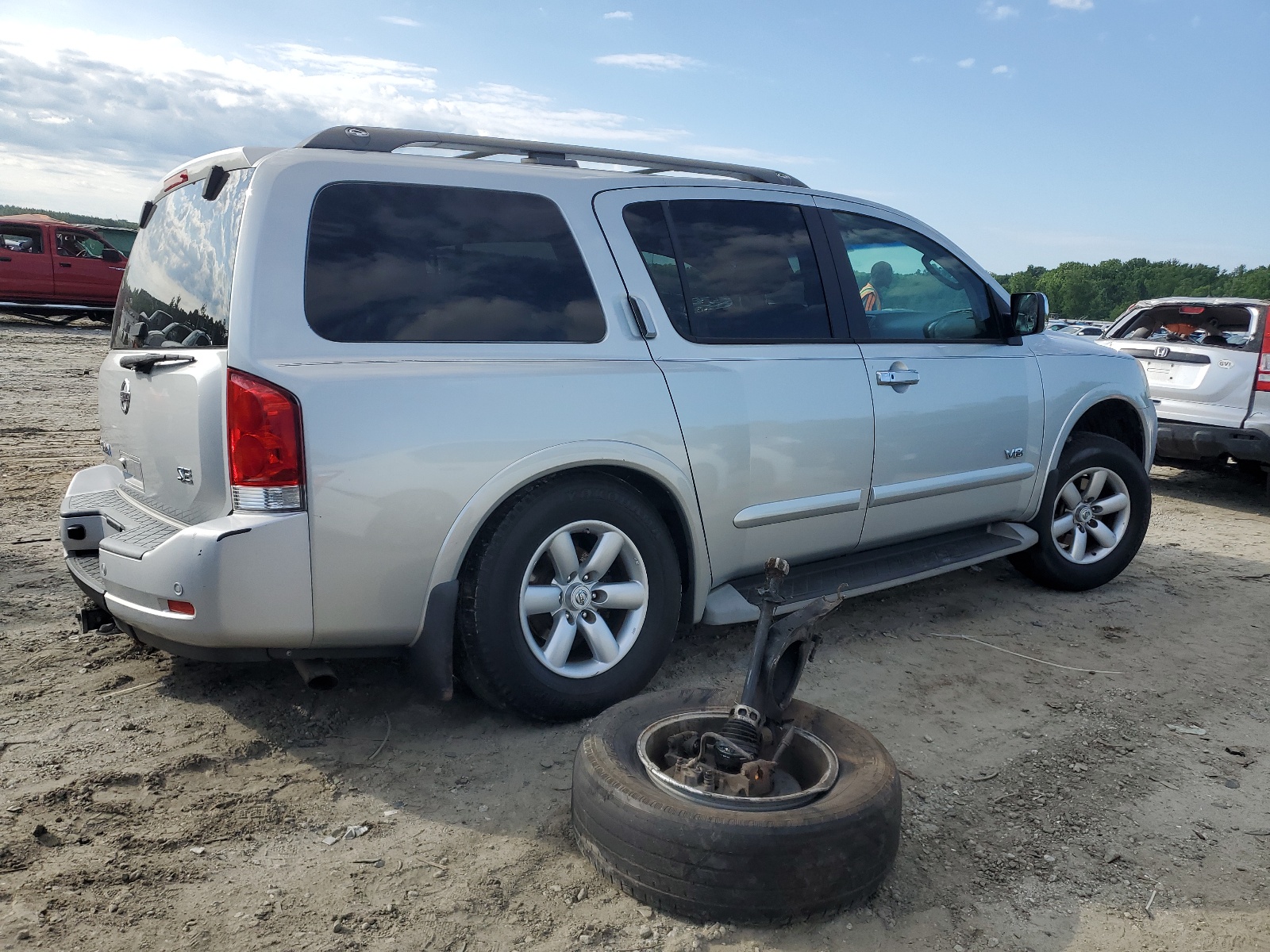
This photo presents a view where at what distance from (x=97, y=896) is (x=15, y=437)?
7.13 metres

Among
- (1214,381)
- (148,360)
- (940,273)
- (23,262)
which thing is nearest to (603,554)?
(148,360)

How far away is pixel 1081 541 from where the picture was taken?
526 centimetres

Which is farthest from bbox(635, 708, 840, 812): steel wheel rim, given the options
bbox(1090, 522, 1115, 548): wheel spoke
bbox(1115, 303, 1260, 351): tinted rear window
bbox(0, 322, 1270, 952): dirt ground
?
bbox(1115, 303, 1260, 351): tinted rear window

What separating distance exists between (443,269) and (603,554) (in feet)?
3.45

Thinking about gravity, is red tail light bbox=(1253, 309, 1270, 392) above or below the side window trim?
below

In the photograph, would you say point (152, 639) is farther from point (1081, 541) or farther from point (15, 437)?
point (15, 437)

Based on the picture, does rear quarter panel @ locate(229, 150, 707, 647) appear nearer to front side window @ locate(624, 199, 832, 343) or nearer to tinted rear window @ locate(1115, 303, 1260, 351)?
front side window @ locate(624, 199, 832, 343)

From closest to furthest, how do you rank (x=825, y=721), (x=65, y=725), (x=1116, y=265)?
Result: (x=825, y=721), (x=65, y=725), (x=1116, y=265)

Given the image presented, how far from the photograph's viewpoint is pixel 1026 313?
15.8ft

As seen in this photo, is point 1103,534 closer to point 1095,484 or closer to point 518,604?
point 1095,484

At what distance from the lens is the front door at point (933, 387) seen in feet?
13.8

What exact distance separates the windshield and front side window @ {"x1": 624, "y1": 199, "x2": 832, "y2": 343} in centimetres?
138

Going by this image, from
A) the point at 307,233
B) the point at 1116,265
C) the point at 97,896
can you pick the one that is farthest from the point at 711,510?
the point at 1116,265

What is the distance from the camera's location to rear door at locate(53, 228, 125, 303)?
17.4 m
